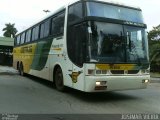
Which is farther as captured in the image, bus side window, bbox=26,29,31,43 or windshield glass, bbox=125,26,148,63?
bus side window, bbox=26,29,31,43

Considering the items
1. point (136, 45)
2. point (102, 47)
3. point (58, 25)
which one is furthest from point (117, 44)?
point (58, 25)

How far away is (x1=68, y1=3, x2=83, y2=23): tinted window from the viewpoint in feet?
36.0

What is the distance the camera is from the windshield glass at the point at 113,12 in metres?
10.7

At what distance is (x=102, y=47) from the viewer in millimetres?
10344

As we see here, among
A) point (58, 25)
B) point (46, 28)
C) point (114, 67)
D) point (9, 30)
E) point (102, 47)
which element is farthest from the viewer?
point (9, 30)

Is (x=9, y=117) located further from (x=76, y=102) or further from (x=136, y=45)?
(x=136, y=45)

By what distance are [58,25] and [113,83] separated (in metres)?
4.05

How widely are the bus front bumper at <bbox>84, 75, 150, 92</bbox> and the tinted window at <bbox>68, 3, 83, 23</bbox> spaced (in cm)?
226

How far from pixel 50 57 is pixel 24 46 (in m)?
6.67

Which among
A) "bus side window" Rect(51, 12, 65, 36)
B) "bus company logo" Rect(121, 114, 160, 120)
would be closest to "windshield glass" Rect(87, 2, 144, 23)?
"bus side window" Rect(51, 12, 65, 36)

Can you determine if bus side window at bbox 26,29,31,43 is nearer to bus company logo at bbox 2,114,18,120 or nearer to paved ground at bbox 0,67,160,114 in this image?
paved ground at bbox 0,67,160,114

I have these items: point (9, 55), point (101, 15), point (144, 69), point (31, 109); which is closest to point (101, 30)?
point (101, 15)

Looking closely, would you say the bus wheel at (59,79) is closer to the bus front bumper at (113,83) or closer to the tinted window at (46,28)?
the tinted window at (46,28)

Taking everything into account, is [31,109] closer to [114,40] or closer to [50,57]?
[114,40]
